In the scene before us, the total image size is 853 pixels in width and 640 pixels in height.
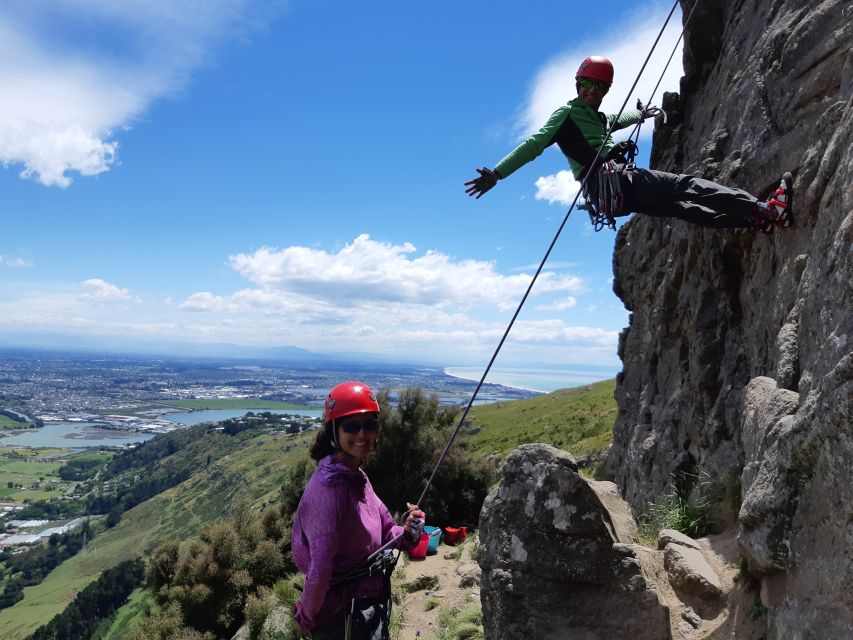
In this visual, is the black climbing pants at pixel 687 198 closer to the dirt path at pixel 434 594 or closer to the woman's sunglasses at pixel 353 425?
the woman's sunglasses at pixel 353 425

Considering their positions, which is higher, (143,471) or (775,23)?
(775,23)

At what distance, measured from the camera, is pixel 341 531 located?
4.29 meters

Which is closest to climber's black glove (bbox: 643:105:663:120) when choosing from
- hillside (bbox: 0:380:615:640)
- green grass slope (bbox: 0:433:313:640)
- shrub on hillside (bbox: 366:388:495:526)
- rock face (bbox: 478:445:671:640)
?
rock face (bbox: 478:445:671:640)

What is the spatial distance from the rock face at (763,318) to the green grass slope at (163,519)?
75820mm

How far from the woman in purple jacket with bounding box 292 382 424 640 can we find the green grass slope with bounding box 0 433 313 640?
79.3m

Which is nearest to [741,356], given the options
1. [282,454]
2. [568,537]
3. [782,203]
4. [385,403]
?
[782,203]

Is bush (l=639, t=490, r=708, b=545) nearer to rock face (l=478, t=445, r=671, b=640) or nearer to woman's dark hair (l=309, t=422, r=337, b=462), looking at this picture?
rock face (l=478, t=445, r=671, b=640)

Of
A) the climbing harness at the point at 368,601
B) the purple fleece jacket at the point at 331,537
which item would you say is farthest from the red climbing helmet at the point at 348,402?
the climbing harness at the point at 368,601

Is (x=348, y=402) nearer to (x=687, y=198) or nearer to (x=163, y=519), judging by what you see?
(x=687, y=198)

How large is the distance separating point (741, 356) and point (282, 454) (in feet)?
449

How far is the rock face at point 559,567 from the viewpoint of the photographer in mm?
5723

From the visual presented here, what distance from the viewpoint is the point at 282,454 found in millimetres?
133875

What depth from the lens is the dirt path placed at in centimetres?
1121

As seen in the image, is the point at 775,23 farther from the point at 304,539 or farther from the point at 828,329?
the point at 304,539
